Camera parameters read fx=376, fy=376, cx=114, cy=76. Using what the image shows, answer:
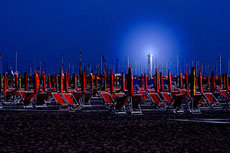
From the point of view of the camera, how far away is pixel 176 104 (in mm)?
13477

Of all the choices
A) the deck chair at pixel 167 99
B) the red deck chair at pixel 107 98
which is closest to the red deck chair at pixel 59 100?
the red deck chair at pixel 107 98

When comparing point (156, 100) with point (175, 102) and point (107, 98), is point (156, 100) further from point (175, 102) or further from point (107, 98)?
point (107, 98)

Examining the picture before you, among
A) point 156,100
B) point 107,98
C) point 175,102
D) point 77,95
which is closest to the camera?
point 175,102

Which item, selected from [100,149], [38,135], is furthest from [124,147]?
[38,135]

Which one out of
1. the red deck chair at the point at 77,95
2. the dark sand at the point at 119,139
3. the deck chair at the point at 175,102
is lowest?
the dark sand at the point at 119,139

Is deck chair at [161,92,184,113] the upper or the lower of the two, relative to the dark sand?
upper

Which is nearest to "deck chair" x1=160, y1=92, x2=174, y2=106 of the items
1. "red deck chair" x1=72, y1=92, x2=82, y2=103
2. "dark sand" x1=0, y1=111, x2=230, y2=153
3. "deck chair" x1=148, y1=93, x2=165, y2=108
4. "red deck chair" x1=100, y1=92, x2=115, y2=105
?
"deck chair" x1=148, y1=93, x2=165, y2=108

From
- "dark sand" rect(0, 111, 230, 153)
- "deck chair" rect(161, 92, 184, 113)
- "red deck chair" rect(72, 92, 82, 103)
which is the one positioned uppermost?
"red deck chair" rect(72, 92, 82, 103)

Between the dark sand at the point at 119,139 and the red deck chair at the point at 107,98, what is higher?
the red deck chair at the point at 107,98

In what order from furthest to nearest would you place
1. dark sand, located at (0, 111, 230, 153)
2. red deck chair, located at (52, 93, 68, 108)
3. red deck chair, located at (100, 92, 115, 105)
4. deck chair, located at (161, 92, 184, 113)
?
1. red deck chair, located at (52, 93, 68, 108)
2. red deck chair, located at (100, 92, 115, 105)
3. deck chair, located at (161, 92, 184, 113)
4. dark sand, located at (0, 111, 230, 153)

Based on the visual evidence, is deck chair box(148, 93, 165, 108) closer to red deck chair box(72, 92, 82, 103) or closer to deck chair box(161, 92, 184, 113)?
deck chair box(161, 92, 184, 113)

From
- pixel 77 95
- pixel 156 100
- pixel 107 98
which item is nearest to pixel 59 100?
pixel 77 95

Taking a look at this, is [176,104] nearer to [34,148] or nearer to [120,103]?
[120,103]

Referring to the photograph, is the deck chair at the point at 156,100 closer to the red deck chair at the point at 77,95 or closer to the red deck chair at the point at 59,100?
the red deck chair at the point at 77,95
